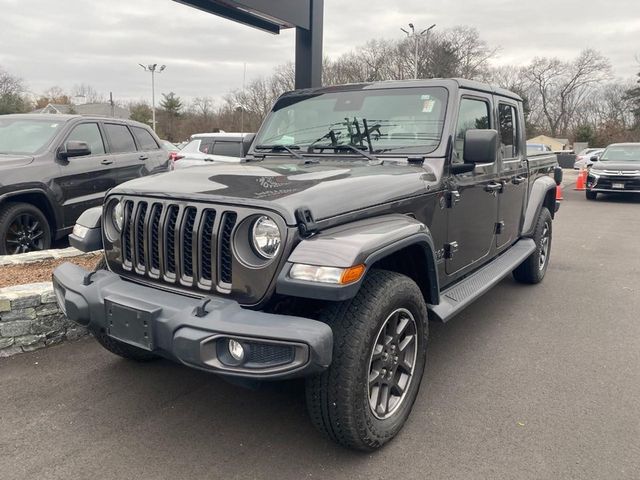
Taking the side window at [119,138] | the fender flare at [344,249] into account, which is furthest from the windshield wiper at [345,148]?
the side window at [119,138]

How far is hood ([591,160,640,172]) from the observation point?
49.2ft

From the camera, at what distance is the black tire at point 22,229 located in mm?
5414

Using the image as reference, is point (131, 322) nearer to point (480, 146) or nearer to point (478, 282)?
point (480, 146)

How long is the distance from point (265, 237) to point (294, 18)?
5671mm

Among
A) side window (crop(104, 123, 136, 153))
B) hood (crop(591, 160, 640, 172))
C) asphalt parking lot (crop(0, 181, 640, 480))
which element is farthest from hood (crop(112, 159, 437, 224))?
hood (crop(591, 160, 640, 172))

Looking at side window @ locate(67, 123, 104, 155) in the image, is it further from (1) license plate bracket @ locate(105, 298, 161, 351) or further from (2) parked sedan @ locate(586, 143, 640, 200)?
(2) parked sedan @ locate(586, 143, 640, 200)

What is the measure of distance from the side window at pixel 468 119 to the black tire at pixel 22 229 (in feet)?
14.8

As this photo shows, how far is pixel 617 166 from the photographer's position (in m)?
15.3

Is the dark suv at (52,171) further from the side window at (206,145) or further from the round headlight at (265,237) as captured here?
the round headlight at (265,237)

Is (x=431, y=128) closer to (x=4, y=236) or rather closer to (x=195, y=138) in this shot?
(x=4, y=236)

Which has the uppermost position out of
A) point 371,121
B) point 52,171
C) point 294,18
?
point 294,18

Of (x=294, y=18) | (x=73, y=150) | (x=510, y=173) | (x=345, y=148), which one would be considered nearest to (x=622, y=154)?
(x=294, y=18)

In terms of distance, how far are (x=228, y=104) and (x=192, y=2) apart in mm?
59496

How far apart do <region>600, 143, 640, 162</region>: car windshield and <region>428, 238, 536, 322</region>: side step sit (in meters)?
12.8
